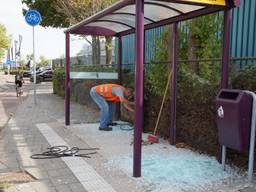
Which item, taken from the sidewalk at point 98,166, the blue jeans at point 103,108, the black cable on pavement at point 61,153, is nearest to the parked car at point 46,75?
the sidewalk at point 98,166

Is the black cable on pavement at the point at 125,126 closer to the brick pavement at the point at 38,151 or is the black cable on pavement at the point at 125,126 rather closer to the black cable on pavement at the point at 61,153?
the brick pavement at the point at 38,151

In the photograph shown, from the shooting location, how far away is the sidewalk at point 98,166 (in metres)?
4.71

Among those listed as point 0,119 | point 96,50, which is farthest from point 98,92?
point 96,50

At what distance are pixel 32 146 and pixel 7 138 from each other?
44.1 inches

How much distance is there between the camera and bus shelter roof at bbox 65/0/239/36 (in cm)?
528

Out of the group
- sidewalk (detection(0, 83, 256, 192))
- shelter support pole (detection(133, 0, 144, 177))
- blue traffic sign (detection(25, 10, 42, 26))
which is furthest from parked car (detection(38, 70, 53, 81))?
shelter support pole (detection(133, 0, 144, 177))

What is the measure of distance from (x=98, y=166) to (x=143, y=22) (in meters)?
2.31

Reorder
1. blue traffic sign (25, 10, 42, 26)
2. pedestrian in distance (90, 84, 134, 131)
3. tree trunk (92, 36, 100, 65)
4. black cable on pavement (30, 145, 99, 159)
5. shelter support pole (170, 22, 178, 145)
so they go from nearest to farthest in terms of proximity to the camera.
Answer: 1. black cable on pavement (30, 145, 99, 159)
2. shelter support pole (170, 22, 178, 145)
3. pedestrian in distance (90, 84, 134, 131)
4. blue traffic sign (25, 10, 42, 26)
5. tree trunk (92, 36, 100, 65)

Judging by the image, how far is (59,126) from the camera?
30.5 ft

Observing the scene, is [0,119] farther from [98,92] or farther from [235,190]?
[235,190]

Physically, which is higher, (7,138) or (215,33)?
(215,33)

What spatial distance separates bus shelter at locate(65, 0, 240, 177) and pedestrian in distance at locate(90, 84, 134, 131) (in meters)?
1.30

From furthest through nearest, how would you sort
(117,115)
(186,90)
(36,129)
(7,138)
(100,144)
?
1. (117,115)
2. (36,129)
3. (7,138)
4. (100,144)
5. (186,90)

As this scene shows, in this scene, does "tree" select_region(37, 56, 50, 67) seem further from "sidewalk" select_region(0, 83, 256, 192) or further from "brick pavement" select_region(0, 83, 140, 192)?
"sidewalk" select_region(0, 83, 256, 192)
